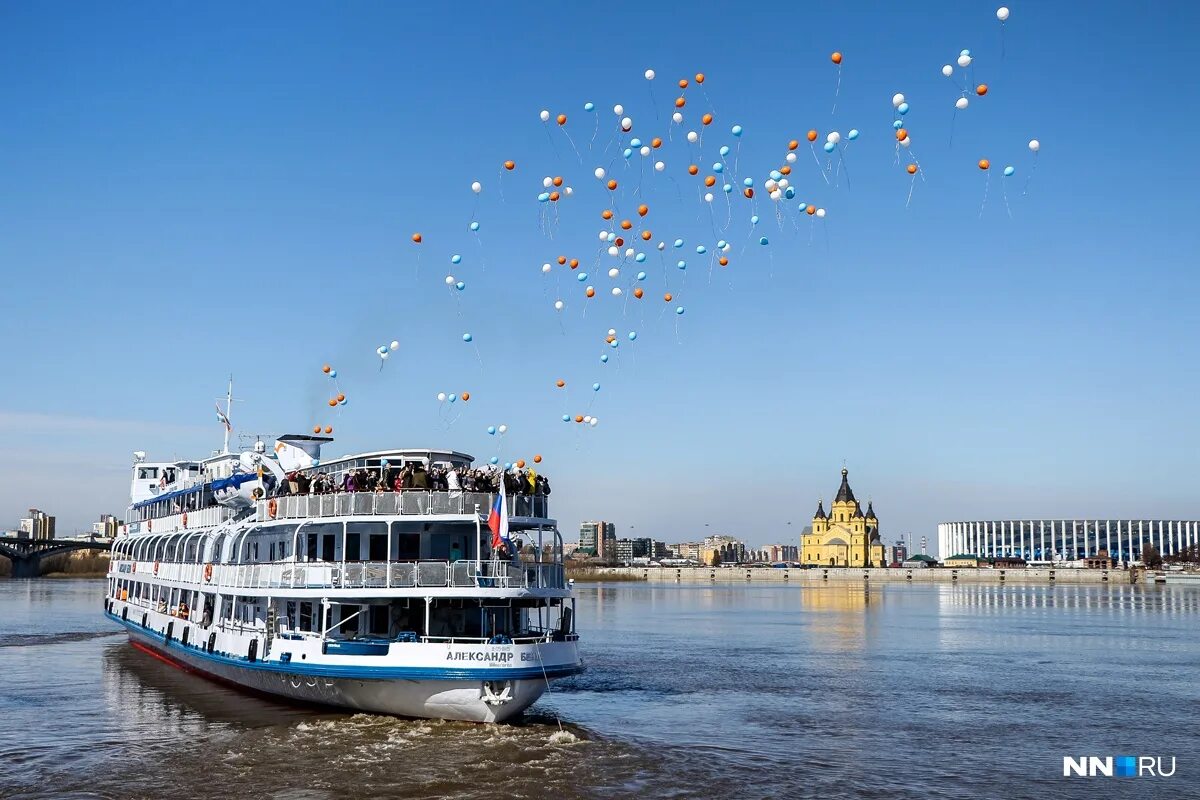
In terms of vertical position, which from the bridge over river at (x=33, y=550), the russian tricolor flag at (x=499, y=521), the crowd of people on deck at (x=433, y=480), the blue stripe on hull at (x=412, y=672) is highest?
the crowd of people on deck at (x=433, y=480)

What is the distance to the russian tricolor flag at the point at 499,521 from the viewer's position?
102 ft

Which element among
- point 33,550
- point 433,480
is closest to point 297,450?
point 433,480

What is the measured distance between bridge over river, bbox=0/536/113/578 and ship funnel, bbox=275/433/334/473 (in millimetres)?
148440

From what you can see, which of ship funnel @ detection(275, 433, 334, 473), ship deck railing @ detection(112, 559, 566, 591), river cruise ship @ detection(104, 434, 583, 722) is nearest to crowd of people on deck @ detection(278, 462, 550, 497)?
river cruise ship @ detection(104, 434, 583, 722)

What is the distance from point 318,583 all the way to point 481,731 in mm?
6750

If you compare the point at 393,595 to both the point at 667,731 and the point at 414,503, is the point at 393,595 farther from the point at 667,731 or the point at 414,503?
the point at 667,731

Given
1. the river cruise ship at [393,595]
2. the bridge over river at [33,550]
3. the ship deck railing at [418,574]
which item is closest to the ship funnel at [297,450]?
the river cruise ship at [393,595]

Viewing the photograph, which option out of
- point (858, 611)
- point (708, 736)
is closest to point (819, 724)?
point (708, 736)

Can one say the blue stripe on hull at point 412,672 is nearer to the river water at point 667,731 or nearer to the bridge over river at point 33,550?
the river water at point 667,731

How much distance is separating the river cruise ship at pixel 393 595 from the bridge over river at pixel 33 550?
526 ft

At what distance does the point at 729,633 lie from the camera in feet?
247

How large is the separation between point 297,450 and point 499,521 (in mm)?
20447

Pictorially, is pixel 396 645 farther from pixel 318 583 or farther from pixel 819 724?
pixel 819 724

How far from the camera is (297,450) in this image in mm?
48938
